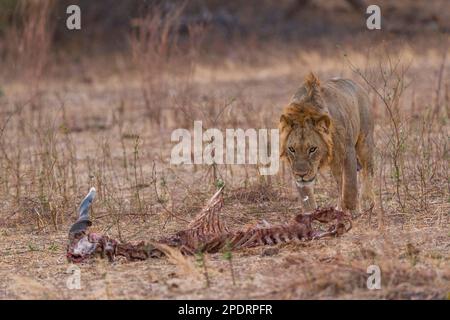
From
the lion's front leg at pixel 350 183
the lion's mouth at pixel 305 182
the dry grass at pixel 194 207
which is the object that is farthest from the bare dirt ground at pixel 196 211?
the lion's mouth at pixel 305 182

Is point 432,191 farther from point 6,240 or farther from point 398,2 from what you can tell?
point 398,2

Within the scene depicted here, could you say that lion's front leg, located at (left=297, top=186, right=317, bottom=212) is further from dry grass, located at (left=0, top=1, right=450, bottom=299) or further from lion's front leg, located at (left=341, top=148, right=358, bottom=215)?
dry grass, located at (left=0, top=1, right=450, bottom=299)

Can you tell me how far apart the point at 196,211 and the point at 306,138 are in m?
1.41

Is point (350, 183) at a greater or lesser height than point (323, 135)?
lesser

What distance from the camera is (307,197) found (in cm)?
721

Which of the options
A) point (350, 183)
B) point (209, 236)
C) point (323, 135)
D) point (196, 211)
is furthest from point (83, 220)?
point (350, 183)

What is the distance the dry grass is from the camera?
222 inches

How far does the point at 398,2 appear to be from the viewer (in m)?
24.2

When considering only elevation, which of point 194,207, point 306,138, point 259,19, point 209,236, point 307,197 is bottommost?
point 209,236

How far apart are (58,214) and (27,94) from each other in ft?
20.7

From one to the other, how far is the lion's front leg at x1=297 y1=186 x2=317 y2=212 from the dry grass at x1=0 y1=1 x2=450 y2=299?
1.20 feet

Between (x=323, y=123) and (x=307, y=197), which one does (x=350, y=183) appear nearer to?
(x=307, y=197)

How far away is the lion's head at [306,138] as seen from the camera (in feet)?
22.8
